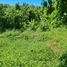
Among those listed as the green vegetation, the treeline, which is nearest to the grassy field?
the green vegetation

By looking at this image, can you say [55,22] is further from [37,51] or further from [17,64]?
[17,64]

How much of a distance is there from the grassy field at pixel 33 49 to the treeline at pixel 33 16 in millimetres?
860

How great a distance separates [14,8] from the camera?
19.8 meters

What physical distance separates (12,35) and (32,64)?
6060mm

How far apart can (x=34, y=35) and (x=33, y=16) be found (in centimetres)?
414

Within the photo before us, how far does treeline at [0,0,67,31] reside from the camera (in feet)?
53.3

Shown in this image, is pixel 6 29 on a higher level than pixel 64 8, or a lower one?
lower

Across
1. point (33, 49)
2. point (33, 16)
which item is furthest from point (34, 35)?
point (33, 16)

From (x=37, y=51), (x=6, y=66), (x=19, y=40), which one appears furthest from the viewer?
(x=19, y=40)

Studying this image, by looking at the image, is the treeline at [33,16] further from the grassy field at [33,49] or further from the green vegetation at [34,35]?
the grassy field at [33,49]

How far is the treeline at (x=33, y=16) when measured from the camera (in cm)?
1623

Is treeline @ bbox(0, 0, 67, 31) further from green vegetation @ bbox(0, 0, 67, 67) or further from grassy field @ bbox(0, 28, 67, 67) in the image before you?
grassy field @ bbox(0, 28, 67, 67)

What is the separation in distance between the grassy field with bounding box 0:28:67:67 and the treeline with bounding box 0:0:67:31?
2.82ft

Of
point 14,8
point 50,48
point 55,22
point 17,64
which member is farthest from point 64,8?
point 17,64
